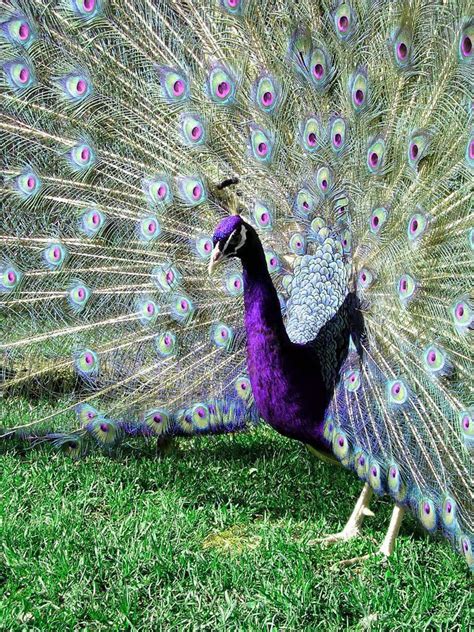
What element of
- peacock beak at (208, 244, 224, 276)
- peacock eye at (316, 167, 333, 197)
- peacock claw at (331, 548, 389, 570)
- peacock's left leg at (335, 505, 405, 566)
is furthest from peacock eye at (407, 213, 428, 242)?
peacock claw at (331, 548, 389, 570)

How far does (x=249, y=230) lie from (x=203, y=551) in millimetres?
1086

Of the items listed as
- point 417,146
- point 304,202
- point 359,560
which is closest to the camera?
point 417,146

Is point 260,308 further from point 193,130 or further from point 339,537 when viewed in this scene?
point 339,537

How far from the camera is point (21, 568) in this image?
2525mm

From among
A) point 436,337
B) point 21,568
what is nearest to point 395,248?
point 436,337

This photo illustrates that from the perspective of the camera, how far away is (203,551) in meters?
2.71

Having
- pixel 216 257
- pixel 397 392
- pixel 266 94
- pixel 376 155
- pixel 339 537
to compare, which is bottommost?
pixel 339 537

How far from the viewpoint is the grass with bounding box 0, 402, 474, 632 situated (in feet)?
7.59

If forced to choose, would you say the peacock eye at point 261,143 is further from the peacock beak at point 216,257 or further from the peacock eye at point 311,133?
the peacock beak at point 216,257

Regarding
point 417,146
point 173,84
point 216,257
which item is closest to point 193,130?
point 173,84

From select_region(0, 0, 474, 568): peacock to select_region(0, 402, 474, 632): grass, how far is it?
0.60ft

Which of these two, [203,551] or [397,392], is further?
[203,551]

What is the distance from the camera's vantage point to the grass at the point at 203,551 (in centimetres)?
231

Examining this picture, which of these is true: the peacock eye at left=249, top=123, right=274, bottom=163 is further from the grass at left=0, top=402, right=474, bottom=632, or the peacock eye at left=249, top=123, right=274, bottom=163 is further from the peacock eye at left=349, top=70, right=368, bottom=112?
the grass at left=0, top=402, right=474, bottom=632
